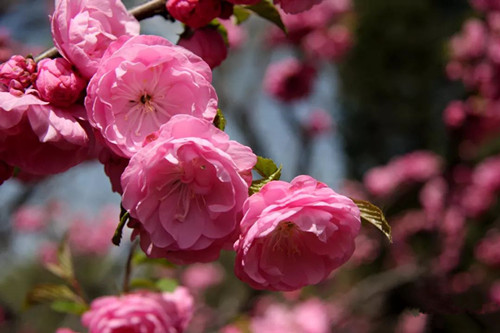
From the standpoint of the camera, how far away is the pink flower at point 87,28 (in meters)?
0.62

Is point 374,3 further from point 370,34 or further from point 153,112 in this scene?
point 153,112

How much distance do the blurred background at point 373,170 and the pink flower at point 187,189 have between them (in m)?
0.34

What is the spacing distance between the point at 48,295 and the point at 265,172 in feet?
2.24

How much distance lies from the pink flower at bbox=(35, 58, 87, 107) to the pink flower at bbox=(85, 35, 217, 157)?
33 millimetres

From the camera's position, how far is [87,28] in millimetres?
631

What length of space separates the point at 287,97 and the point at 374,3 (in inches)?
325

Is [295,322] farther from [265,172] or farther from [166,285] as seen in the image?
[265,172]

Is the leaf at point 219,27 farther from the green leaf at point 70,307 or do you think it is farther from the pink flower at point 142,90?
the green leaf at point 70,307

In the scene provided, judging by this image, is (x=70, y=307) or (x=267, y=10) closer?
(x=267, y=10)

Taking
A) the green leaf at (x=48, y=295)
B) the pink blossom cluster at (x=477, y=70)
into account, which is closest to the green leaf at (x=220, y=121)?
the green leaf at (x=48, y=295)

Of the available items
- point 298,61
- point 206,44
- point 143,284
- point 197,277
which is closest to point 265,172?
point 206,44

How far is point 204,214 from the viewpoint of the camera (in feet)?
1.95

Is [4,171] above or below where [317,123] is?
above

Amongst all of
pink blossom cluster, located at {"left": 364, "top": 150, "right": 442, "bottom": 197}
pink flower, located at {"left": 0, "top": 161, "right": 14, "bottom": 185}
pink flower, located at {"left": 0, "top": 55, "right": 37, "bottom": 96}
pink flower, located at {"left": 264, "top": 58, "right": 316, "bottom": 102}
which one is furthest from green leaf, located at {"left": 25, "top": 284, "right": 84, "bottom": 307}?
pink blossom cluster, located at {"left": 364, "top": 150, "right": 442, "bottom": 197}
